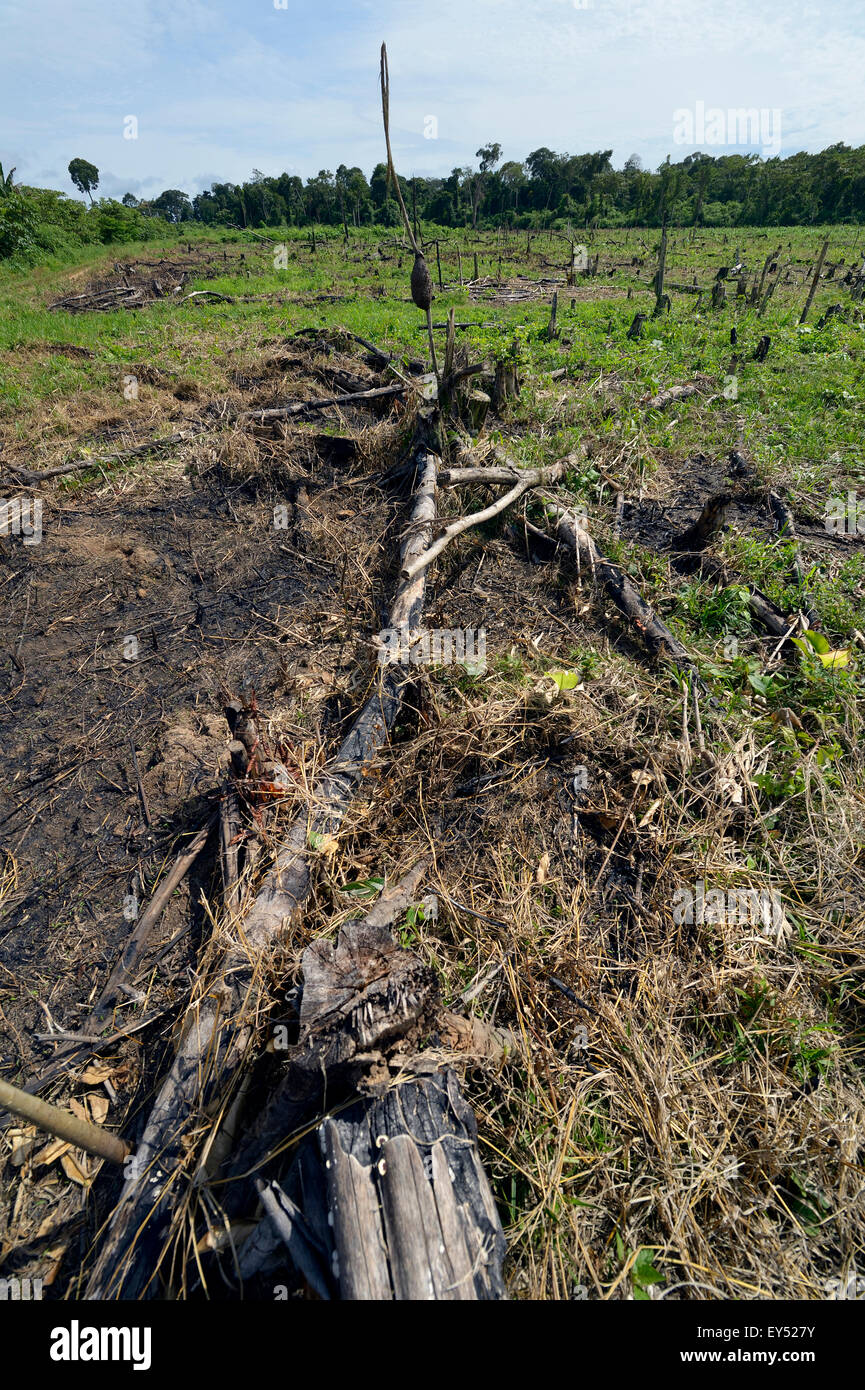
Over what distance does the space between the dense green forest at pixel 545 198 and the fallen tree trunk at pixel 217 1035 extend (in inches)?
1357

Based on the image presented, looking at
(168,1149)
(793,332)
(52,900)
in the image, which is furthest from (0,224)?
(168,1149)

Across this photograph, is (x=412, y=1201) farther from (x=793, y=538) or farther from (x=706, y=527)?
(x=793, y=538)

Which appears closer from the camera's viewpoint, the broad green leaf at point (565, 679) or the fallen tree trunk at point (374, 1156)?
the fallen tree trunk at point (374, 1156)

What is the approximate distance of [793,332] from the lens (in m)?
11.0

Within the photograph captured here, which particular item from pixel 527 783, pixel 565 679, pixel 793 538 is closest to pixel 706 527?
pixel 793 538

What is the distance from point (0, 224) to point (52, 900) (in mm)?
30165

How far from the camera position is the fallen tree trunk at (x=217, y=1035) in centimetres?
171

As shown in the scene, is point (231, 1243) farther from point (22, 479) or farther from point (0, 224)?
point (0, 224)

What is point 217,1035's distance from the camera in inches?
83.7

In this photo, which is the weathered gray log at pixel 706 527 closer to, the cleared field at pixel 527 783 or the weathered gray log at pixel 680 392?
the cleared field at pixel 527 783

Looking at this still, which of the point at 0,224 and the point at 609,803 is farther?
the point at 0,224

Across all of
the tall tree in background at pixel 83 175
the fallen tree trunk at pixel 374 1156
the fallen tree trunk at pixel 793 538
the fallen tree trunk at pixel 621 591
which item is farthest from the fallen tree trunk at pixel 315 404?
the tall tree in background at pixel 83 175

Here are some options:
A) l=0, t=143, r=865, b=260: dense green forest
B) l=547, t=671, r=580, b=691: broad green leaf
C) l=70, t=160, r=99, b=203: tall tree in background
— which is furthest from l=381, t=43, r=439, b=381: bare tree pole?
l=70, t=160, r=99, b=203: tall tree in background
